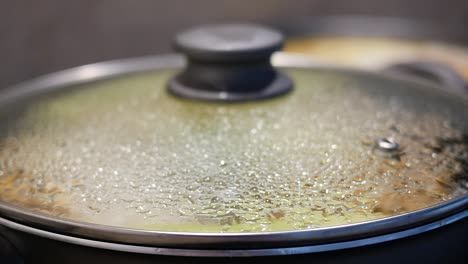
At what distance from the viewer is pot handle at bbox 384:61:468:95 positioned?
1.72 m

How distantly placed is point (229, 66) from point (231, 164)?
39 cm

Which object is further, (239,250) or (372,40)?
(372,40)

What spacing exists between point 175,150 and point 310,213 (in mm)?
364

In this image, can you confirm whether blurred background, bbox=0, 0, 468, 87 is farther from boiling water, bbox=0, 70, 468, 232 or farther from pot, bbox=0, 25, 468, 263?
boiling water, bbox=0, 70, 468, 232

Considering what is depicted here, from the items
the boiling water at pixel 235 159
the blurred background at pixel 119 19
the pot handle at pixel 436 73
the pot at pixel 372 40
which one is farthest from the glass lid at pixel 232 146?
the blurred background at pixel 119 19

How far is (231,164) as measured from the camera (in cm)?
109

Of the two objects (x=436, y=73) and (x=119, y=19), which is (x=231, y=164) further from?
(x=119, y=19)

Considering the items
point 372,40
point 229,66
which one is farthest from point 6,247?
point 372,40

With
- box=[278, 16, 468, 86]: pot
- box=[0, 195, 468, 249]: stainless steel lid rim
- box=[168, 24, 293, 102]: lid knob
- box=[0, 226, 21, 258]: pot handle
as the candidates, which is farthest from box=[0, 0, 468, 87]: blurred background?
box=[0, 195, 468, 249]: stainless steel lid rim

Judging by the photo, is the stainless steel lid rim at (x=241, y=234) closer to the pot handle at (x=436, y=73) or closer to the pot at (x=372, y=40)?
the pot handle at (x=436, y=73)

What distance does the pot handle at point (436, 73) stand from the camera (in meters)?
1.72

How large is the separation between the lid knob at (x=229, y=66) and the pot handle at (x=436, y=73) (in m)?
0.55

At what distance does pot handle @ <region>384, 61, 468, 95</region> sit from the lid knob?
1.81ft

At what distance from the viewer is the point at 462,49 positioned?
3.18m
